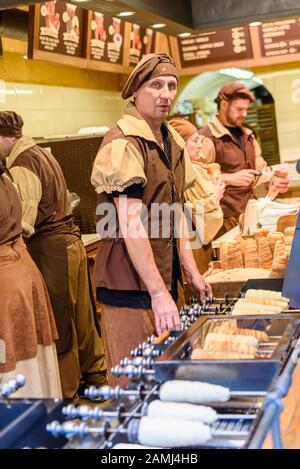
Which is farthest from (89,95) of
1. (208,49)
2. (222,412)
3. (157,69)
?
(222,412)

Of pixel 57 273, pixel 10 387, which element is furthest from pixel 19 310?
pixel 10 387

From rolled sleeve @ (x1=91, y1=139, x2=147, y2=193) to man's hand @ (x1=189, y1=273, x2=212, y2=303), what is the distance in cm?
49

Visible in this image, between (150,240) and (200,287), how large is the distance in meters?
0.29

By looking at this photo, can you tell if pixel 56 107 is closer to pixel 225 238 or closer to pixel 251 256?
pixel 225 238

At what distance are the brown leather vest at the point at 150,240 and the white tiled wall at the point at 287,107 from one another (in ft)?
16.8

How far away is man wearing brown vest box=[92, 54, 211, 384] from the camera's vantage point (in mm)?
3156

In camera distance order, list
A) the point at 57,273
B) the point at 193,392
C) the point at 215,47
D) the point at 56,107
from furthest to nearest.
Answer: the point at 215,47 < the point at 56,107 < the point at 57,273 < the point at 193,392

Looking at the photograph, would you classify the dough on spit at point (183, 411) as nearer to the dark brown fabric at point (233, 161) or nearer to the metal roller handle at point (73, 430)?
the metal roller handle at point (73, 430)

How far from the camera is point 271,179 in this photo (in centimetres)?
567

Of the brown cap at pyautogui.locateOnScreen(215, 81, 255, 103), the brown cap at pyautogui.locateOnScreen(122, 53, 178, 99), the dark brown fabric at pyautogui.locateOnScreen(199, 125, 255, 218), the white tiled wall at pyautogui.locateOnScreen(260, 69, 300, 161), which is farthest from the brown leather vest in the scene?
the white tiled wall at pyautogui.locateOnScreen(260, 69, 300, 161)

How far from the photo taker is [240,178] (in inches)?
238

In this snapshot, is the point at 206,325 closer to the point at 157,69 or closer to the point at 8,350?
the point at 157,69

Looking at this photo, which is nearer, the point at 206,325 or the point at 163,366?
the point at 163,366

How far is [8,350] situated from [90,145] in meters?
2.31
